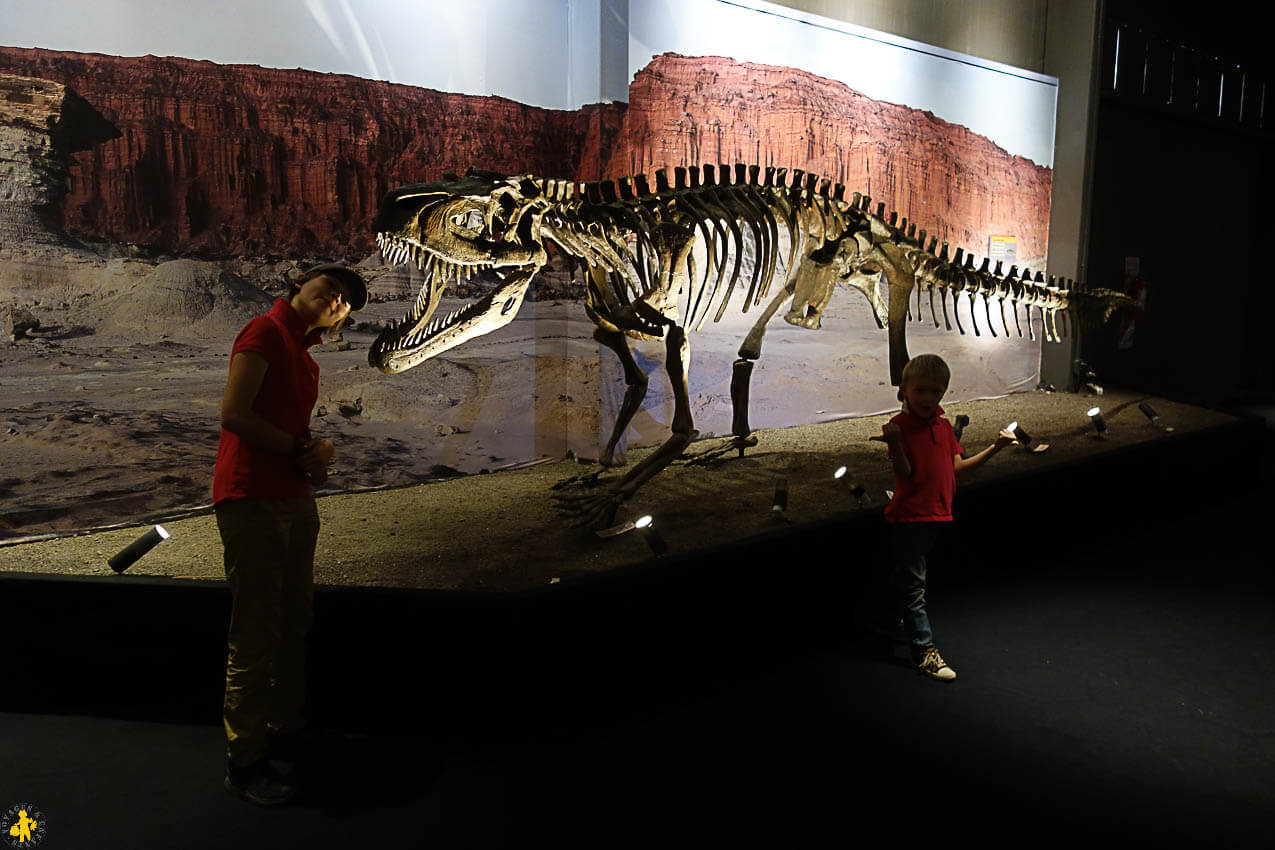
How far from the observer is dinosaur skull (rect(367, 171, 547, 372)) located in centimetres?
349

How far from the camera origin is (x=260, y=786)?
9.00 ft

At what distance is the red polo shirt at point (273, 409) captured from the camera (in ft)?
8.59

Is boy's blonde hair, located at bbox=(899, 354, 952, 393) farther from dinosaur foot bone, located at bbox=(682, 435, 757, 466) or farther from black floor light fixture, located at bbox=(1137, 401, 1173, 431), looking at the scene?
black floor light fixture, located at bbox=(1137, 401, 1173, 431)

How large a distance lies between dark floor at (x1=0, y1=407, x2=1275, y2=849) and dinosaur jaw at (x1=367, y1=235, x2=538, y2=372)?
0.94 m

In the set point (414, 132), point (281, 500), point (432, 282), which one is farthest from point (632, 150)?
point (281, 500)

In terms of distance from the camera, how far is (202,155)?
4285 millimetres

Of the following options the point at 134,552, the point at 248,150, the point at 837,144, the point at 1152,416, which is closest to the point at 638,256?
the point at 248,150

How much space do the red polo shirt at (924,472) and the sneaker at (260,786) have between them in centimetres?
242

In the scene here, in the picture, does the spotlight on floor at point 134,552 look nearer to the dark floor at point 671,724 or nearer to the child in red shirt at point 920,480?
the dark floor at point 671,724

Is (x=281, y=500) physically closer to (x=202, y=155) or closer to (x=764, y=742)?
(x=764, y=742)

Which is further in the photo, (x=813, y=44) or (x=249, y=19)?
(x=813, y=44)

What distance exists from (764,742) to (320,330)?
203cm

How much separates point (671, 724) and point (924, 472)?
1400mm

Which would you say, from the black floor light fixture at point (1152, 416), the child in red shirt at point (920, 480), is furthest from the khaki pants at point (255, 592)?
the black floor light fixture at point (1152, 416)
